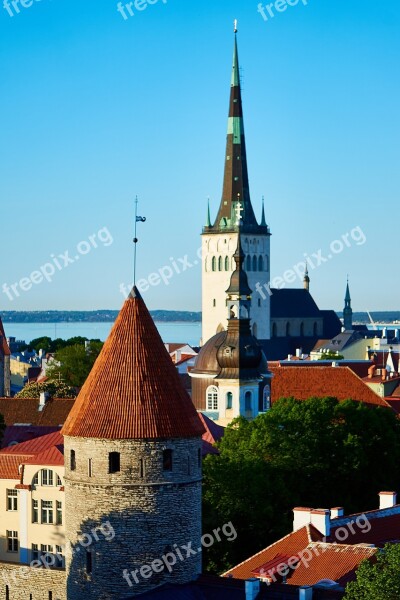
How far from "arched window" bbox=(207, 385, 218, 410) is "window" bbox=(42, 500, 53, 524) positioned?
2740 cm

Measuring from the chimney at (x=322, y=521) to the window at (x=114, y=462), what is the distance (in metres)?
8.65

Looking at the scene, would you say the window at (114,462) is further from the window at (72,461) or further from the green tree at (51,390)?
the green tree at (51,390)

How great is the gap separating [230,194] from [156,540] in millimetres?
104466

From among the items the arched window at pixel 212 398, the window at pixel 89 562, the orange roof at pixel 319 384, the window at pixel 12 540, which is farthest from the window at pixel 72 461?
the orange roof at pixel 319 384

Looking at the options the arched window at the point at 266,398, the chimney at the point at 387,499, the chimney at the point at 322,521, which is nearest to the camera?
the chimney at the point at 322,521

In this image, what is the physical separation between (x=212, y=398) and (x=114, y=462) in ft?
137

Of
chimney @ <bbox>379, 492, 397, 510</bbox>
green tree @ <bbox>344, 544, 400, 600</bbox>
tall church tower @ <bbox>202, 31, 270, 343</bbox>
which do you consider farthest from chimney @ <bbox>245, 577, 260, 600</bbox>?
tall church tower @ <bbox>202, 31, 270, 343</bbox>

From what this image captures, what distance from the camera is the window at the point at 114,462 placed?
102 ft

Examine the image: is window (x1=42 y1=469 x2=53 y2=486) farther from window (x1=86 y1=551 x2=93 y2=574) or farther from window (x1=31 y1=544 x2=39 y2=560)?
window (x1=86 y1=551 x2=93 y2=574)

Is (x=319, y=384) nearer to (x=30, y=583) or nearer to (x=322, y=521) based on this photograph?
(x=322, y=521)

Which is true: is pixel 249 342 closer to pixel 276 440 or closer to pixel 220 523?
pixel 276 440

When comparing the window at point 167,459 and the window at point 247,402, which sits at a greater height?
the window at point 247,402

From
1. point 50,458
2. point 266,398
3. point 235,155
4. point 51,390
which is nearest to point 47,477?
point 50,458

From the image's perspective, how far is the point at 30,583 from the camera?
117 feet
